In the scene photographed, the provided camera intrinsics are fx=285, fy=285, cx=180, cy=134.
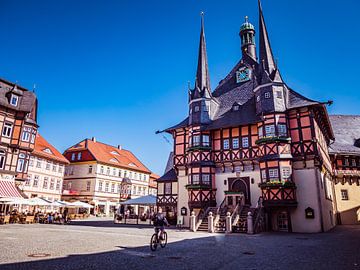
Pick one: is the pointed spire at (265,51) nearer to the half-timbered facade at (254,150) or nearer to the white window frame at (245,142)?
the half-timbered facade at (254,150)

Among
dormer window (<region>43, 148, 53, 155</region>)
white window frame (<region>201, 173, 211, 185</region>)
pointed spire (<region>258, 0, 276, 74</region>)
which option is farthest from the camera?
dormer window (<region>43, 148, 53, 155</region>)

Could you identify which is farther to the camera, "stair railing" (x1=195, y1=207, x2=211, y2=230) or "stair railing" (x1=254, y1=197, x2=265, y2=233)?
"stair railing" (x1=195, y1=207, x2=211, y2=230)

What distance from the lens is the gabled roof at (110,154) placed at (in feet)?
176

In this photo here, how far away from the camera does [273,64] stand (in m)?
28.4

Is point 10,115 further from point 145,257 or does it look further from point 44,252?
point 145,257

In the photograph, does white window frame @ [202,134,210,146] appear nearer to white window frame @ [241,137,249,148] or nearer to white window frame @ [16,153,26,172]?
white window frame @ [241,137,249,148]

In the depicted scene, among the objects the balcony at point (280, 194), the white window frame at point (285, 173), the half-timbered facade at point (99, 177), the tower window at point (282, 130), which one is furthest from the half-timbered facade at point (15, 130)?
the white window frame at point (285, 173)

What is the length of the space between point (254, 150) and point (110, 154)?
3747 centimetres

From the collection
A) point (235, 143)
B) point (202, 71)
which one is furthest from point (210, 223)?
point (202, 71)

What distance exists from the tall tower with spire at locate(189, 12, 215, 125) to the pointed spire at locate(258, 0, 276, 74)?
6.48m

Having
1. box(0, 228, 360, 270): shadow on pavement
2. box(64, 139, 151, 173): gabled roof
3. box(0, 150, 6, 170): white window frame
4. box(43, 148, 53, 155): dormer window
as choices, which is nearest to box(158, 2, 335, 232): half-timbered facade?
box(0, 228, 360, 270): shadow on pavement

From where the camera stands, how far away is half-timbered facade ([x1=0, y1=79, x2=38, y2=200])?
31.4 meters

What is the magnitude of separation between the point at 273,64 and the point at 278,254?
21673 millimetres

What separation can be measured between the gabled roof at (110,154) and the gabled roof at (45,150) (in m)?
5.94
